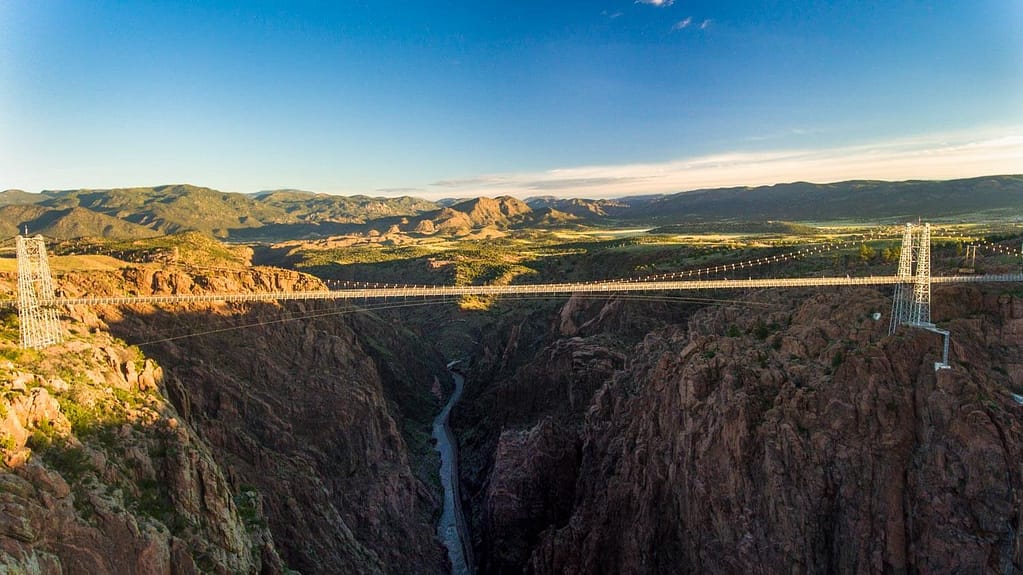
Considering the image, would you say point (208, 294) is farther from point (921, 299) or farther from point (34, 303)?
point (921, 299)

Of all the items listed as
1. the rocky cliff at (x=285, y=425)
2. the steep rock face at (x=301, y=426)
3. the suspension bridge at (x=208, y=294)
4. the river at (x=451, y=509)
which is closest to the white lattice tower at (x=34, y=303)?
the suspension bridge at (x=208, y=294)

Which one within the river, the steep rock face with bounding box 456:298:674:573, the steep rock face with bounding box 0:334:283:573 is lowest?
the river

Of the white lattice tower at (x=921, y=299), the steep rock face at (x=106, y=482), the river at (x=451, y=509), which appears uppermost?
the white lattice tower at (x=921, y=299)

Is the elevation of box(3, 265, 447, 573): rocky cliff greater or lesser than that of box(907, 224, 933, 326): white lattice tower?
lesser

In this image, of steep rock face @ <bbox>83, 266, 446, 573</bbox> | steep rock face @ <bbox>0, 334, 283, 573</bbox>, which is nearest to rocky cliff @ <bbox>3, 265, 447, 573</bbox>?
steep rock face @ <bbox>83, 266, 446, 573</bbox>

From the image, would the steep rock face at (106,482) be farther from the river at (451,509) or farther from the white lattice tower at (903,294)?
the white lattice tower at (903,294)

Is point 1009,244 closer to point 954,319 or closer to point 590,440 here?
point 954,319

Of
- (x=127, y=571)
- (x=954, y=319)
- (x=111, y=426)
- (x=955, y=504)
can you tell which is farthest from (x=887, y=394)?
(x=111, y=426)

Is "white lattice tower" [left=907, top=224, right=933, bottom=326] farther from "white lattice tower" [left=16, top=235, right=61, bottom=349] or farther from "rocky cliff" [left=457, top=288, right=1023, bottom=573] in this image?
"white lattice tower" [left=16, top=235, right=61, bottom=349]
